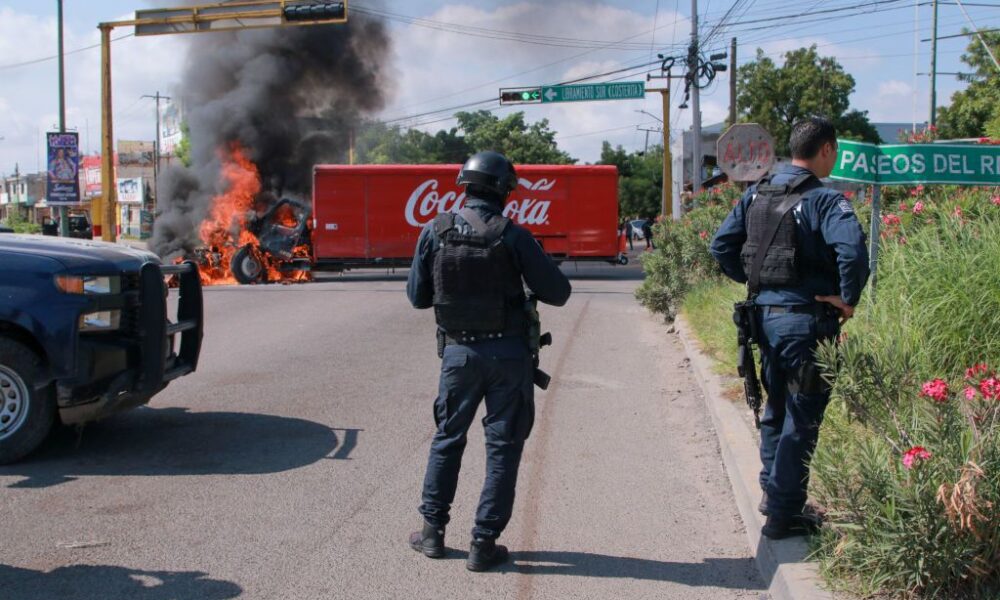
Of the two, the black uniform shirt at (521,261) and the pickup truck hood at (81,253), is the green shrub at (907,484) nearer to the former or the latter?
the black uniform shirt at (521,261)

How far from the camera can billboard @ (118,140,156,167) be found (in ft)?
264

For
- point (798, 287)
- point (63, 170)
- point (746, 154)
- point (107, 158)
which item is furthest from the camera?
point (63, 170)

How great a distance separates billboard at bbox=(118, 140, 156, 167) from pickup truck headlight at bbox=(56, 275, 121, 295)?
258 ft

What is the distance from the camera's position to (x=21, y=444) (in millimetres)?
5691

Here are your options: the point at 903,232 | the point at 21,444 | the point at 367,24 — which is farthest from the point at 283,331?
the point at 367,24

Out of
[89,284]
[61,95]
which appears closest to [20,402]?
[89,284]

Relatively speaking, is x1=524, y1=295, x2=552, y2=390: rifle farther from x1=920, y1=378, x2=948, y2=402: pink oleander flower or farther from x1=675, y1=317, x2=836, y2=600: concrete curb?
x1=920, y1=378, x2=948, y2=402: pink oleander flower

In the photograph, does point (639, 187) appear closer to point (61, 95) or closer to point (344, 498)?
point (61, 95)

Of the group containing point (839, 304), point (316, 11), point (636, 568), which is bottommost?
point (636, 568)

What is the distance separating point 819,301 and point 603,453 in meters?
2.62

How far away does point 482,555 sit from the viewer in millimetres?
4176

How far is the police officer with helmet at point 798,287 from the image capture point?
3.96 meters

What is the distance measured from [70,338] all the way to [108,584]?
2.08 meters

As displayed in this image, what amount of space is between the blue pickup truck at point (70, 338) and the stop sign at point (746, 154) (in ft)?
18.8
